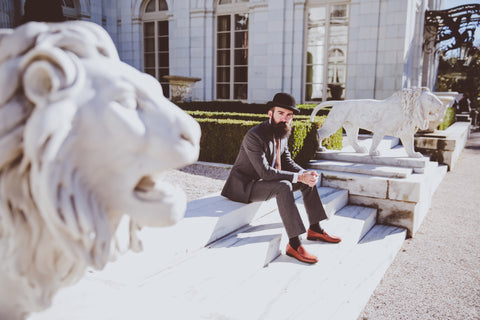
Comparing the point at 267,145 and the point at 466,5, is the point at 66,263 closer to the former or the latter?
the point at 267,145

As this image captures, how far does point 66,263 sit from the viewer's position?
0.93 metres

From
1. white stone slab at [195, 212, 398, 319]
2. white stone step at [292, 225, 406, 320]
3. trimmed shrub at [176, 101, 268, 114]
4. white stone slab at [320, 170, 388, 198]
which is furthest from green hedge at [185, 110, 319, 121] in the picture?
white stone slab at [195, 212, 398, 319]

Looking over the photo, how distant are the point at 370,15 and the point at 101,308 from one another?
477 inches

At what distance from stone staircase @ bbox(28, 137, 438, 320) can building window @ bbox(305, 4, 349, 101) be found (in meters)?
8.33

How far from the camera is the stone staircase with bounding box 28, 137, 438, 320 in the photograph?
4.39ft

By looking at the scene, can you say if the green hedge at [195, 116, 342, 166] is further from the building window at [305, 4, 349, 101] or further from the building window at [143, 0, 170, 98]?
the building window at [143, 0, 170, 98]

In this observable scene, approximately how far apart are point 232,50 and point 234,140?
819cm

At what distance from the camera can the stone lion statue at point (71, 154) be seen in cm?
80

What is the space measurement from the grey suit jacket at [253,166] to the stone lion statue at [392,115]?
2272mm

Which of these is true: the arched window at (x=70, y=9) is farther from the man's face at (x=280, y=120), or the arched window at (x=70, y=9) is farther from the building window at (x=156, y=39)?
the man's face at (x=280, y=120)

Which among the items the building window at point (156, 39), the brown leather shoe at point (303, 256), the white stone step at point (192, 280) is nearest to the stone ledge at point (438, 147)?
Result: the white stone step at point (192, 280)

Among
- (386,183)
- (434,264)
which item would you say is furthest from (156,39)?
(434,264)

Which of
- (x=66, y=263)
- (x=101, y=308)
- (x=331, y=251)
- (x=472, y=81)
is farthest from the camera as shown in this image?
(x=472, y=81)

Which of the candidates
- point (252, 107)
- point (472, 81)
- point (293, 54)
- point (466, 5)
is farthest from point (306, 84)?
A: point (472, 81)
